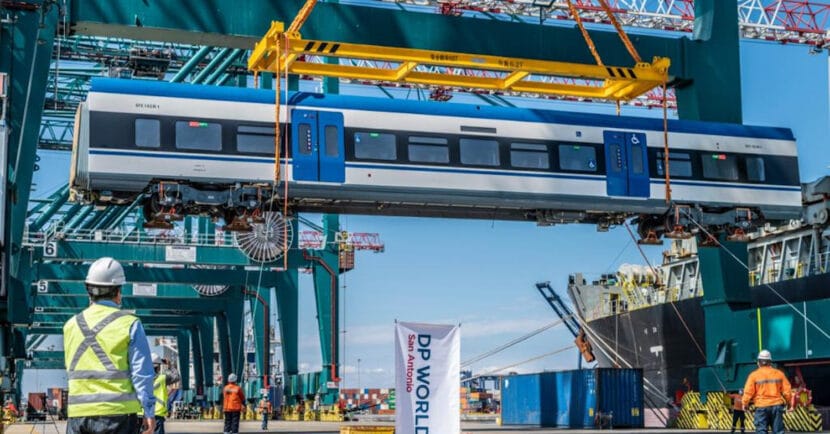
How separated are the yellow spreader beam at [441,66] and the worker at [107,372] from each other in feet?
47.2

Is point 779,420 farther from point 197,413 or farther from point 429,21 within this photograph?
point 197,413

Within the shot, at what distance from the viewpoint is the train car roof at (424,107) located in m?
20.7

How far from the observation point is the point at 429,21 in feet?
77.5

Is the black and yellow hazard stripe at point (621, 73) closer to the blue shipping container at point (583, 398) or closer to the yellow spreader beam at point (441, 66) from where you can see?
the yellow spreader beam at point (441, 66)

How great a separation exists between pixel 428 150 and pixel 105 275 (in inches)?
624

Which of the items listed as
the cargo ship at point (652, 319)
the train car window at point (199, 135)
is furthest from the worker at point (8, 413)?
the cargo ship at point (652, 319)

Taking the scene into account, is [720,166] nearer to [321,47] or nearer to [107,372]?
[321,47]

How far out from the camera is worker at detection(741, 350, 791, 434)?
1433 cm

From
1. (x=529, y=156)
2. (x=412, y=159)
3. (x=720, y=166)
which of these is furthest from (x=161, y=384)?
(x=720, y=166)

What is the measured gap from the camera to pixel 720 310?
1040 inches

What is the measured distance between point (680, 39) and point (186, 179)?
11.5 m

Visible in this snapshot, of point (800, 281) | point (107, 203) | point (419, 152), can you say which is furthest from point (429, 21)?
point (800, 281)

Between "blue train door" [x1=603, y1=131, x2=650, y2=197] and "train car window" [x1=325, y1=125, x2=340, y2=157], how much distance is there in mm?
5747

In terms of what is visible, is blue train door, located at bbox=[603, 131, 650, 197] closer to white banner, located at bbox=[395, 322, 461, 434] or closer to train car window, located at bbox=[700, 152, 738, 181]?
train car window, located at bbox=[700, 152, 738, 181]
